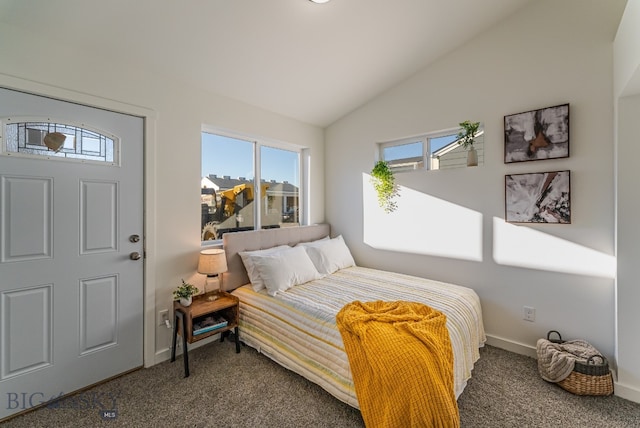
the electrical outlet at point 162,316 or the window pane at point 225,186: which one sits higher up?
the window pane at point 225,186

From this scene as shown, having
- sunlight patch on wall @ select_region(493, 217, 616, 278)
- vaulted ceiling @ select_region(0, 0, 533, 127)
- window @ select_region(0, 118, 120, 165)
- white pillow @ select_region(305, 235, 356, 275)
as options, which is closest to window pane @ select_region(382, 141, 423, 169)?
vaulted ceiling @ select_region(0, 0, 533, 127)

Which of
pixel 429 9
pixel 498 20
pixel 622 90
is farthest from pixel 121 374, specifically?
pixel 498 20

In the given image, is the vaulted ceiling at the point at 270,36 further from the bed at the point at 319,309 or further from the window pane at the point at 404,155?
the bed at the point at 319,309

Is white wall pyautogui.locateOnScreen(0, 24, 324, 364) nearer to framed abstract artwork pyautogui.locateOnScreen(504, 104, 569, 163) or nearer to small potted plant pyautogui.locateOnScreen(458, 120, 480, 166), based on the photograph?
small potted plant pyautogui.locateOnScreen(458, 120, 480, 166)

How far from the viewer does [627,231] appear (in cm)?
187

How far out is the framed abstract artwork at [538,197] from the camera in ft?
7.29

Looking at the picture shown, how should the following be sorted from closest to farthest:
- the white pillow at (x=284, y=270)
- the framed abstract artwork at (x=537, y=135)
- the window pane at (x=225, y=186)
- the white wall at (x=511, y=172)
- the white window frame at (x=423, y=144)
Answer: the white wall at (x=511, y=172), the framed abstract artwork at (x=537, y=135), the white pillow at (x=284, y=270), the window pane at (x=225, y=186), the white window frame at (x=423, y=144)

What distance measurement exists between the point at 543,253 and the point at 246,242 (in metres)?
2.74

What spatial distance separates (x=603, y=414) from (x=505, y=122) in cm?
223

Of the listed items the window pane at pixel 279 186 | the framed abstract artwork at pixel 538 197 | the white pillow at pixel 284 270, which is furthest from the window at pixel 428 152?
the white pillow at pixel 284 270

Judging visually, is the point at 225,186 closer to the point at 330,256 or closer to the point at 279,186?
the point at 279,186

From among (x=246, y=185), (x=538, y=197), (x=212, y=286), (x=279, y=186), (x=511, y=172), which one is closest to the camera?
(x=538, y=197)

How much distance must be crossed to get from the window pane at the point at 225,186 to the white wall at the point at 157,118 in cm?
19

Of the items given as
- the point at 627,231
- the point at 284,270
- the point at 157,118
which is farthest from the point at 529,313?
the point at 157,118
